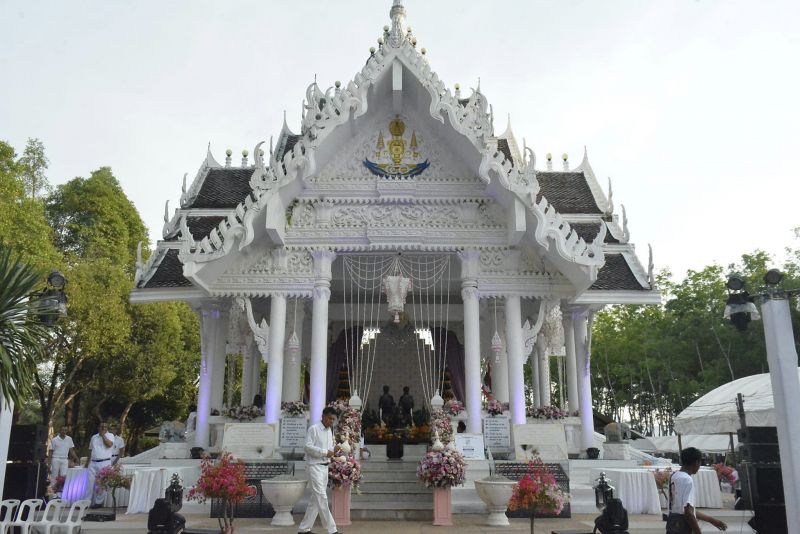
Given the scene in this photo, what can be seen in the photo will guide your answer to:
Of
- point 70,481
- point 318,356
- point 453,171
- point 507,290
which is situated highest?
point 453,171

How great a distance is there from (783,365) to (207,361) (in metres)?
10.1

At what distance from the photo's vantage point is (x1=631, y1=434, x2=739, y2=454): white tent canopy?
22.6 meters

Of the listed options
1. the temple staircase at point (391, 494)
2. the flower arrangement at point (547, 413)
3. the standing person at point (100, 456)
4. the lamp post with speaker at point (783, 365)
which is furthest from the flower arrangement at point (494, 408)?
the standing person at point (100, 456)

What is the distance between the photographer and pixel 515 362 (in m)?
11.5

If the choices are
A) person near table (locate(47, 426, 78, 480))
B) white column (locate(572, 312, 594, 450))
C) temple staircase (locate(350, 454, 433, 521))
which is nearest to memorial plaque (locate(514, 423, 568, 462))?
temple staircase (locate(350, 454, 433, 521))

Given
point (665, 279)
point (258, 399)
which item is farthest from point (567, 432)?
point (665, 279)

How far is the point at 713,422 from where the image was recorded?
12.3 m

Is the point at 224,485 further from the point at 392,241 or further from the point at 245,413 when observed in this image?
the point at 392,241

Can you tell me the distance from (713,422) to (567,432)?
276cm

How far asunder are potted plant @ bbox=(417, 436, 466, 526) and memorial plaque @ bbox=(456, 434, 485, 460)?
4.99 ft

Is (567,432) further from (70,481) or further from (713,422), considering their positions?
(70,481)

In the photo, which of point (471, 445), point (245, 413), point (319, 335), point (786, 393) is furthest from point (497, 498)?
A: point (245, 413)

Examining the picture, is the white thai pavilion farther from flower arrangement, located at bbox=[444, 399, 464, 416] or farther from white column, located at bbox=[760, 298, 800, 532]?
white column, located at bbox=[760, 298, 800, 532]

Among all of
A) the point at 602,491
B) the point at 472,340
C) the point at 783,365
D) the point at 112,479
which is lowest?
the point at 602,491
